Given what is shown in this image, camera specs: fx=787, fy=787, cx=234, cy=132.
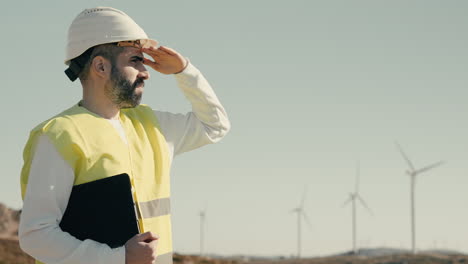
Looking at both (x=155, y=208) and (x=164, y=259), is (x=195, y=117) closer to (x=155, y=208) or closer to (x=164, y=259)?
(x=155, y=208)

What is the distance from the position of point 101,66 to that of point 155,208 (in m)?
1.05

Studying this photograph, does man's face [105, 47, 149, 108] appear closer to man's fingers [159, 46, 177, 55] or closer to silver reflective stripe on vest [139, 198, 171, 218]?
man's fingers [159, 46, 177, 55]

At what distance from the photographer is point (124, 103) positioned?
5402 mm

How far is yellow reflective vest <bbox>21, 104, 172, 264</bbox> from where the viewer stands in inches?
201

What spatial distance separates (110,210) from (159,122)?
3.73 ft

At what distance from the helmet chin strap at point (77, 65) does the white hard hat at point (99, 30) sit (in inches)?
1.4

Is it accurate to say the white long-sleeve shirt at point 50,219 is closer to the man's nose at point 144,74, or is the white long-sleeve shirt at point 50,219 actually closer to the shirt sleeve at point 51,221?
the shirt sleeve at point 51,221

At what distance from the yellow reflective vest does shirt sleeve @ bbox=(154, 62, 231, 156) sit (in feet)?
0.78

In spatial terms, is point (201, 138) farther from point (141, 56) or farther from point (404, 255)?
point (404, 255)

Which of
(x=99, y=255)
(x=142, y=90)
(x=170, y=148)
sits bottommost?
(x=99, y=255)

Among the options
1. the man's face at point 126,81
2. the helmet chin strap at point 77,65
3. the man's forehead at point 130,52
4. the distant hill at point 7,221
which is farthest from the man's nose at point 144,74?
the distant hill at point 7,221

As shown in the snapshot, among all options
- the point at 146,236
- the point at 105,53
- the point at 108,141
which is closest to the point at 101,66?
the point at 105,53

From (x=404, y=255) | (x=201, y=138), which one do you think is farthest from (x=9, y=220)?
(x=404, y=255)

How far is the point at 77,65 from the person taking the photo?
5457 mm
